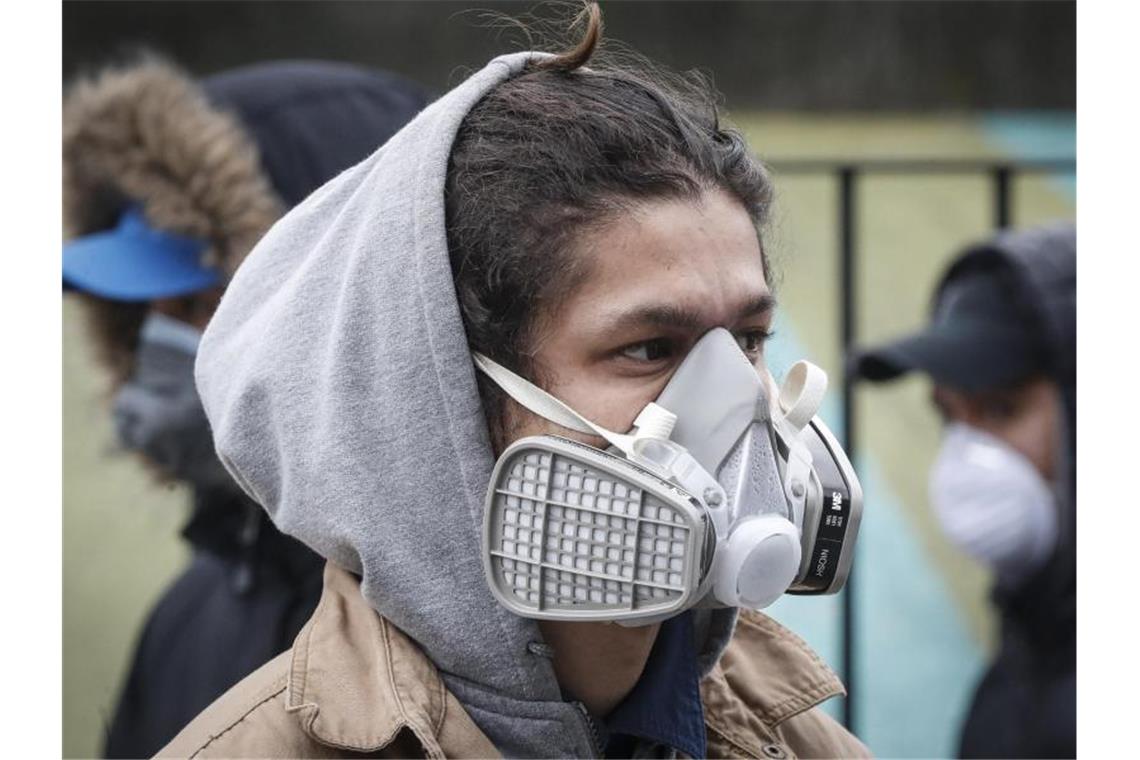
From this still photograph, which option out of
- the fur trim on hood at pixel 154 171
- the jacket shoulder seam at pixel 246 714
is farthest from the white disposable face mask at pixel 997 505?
the jacket shoulder seam at pixel 246 714

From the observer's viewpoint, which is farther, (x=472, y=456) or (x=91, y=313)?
(x=91, y=313)

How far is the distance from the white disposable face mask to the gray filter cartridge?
2716 mm

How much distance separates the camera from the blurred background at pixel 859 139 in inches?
263

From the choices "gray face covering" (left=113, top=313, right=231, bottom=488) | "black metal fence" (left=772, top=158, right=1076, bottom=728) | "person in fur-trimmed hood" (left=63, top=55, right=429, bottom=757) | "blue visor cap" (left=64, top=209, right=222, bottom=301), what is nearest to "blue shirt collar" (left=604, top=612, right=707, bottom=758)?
"person in fur-trimmed hood" (left=63, top=55, right=429, bottom=757)

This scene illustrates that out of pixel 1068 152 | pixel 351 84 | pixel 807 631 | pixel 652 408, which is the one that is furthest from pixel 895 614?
pixel 652 408

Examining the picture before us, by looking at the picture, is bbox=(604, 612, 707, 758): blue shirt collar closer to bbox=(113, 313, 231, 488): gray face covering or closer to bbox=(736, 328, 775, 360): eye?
bbox=(736, 328, 775, 360): eye

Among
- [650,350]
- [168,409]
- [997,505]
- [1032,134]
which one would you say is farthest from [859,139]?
[650,350]

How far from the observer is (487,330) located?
203cm

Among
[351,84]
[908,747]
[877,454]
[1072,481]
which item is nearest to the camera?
[351,84]

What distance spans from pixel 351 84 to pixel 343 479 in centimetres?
207

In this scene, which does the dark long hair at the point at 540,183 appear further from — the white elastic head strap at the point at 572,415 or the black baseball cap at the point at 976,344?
the black baseball cap at the point at 976,344

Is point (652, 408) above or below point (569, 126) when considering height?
below

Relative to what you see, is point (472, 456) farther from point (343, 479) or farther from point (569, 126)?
point (569, 126)

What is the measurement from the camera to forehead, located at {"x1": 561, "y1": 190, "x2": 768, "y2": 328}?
1.98 m
